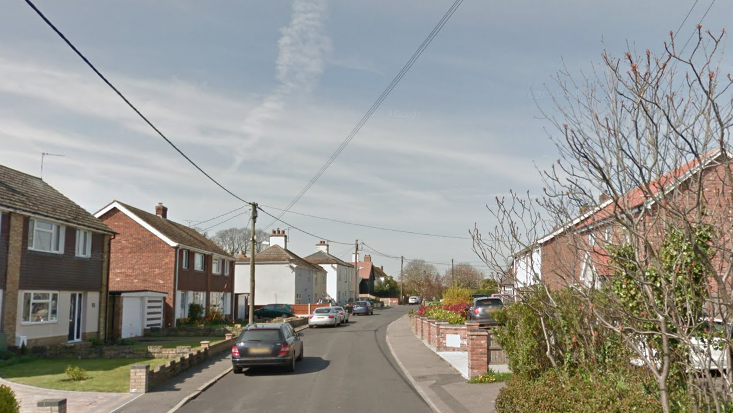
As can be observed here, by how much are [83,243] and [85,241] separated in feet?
0.76

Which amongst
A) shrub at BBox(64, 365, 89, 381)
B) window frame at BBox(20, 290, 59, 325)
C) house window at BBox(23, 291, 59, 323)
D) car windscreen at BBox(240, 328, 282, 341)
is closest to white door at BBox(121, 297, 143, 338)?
window frame at BBox(20, 290, 59, 325)

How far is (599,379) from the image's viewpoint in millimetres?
8336

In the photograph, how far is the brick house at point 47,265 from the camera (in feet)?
66.4

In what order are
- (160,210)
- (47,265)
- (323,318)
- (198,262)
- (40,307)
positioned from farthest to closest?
(160,210)
(323,318)
(198,262)
(47,265)
(40,307)

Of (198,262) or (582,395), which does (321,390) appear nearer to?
(582,395)

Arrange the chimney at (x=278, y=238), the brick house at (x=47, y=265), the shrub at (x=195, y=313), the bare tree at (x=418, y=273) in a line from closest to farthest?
the brick house at (x=47, y=265) → the shrub at (x=195, y=313) → the chimney at (x=278, y=238) → the bare tree at (x=418, y=273)

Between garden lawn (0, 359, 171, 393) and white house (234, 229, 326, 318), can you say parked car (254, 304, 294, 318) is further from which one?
garden lawn (0, 359, 171, 393)

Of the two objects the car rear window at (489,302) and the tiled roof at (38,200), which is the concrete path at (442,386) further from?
the tiled roof at (38,200)

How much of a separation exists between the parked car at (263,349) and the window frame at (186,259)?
63.0ft

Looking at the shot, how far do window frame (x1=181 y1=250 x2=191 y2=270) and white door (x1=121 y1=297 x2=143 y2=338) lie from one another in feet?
17.4

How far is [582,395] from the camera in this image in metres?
7.68

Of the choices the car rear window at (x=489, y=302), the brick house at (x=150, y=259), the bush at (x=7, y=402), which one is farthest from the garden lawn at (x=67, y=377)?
the brick house at (x=150, y=259)

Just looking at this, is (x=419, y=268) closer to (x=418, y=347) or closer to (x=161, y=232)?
(x=161, y=232)

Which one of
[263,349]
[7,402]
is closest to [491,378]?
[263,349]
